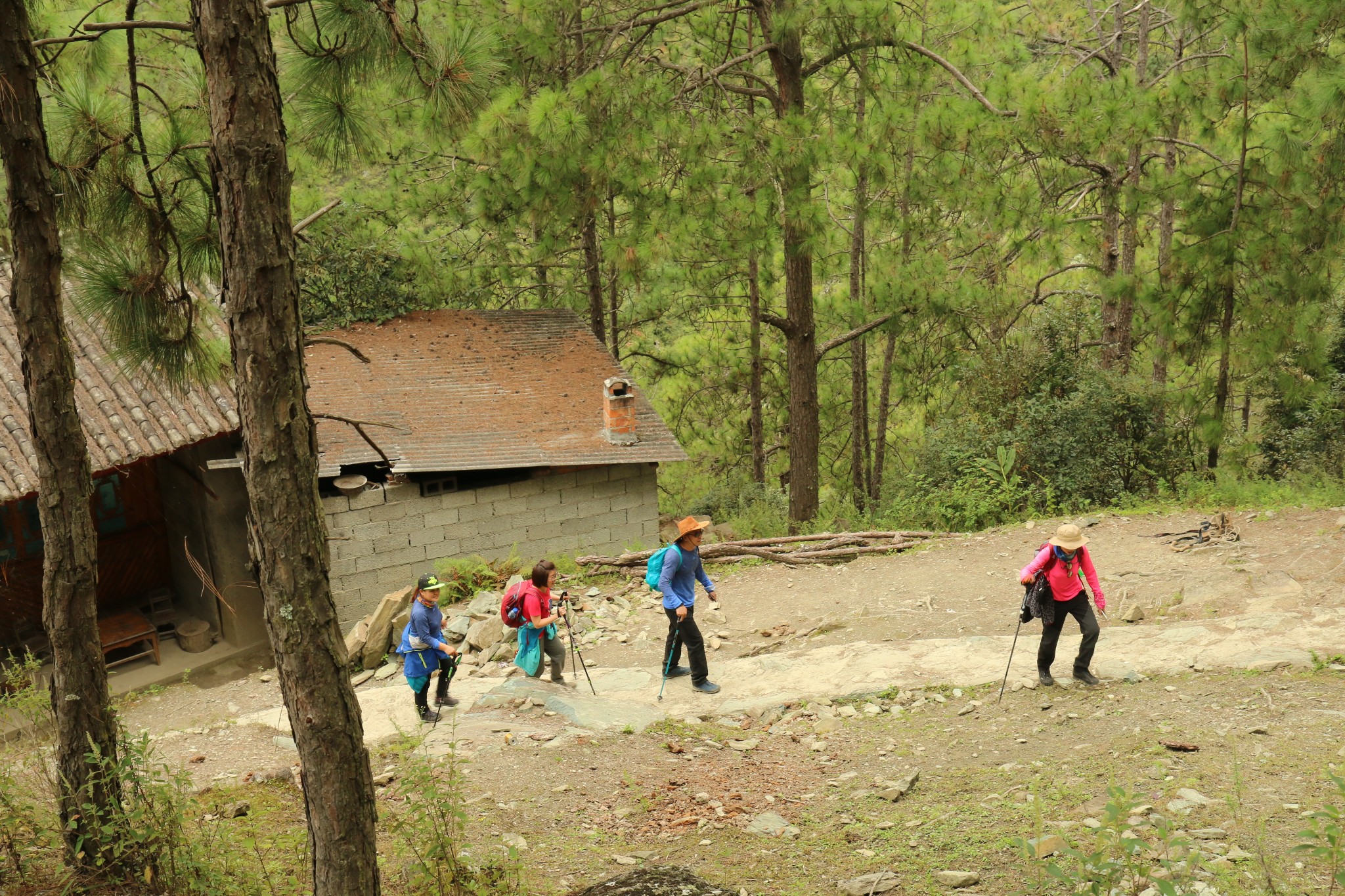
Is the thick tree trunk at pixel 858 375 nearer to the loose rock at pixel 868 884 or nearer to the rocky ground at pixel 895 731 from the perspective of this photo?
the rocky ground at pixel 895 731

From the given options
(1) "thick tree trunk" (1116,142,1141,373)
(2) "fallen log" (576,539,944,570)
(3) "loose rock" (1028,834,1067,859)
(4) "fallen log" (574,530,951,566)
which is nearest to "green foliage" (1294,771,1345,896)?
(3) "loose rock" (1028,834,1067,859)

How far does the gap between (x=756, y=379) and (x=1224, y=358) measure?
32.0 feet

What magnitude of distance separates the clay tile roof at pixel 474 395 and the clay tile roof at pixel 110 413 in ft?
4.57

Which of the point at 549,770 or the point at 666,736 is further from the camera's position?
the point at 666,736

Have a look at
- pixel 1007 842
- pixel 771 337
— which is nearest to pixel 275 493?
pixel 1007 842

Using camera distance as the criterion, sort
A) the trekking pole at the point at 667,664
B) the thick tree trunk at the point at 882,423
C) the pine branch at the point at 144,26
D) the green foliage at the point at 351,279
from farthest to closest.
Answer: the thick tree trunk at the point at 882,423
the green foliage at the point at 351,279
the trekking pole at the point at 667,664
the pine branch at the point at 144,26

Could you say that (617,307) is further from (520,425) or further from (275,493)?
(275,493)

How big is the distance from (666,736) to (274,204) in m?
5.54

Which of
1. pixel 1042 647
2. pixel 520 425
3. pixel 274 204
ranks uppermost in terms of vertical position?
pixel 274 204

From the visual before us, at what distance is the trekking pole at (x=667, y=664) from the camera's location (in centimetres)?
900

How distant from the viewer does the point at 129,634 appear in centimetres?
1273

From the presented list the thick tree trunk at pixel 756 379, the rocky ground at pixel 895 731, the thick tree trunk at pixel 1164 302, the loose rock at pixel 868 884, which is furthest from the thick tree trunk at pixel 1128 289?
the loose rock at pixel 868 884

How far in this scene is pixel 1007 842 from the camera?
18.4 feet

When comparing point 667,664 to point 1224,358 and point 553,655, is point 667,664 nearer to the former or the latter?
point 553,655
